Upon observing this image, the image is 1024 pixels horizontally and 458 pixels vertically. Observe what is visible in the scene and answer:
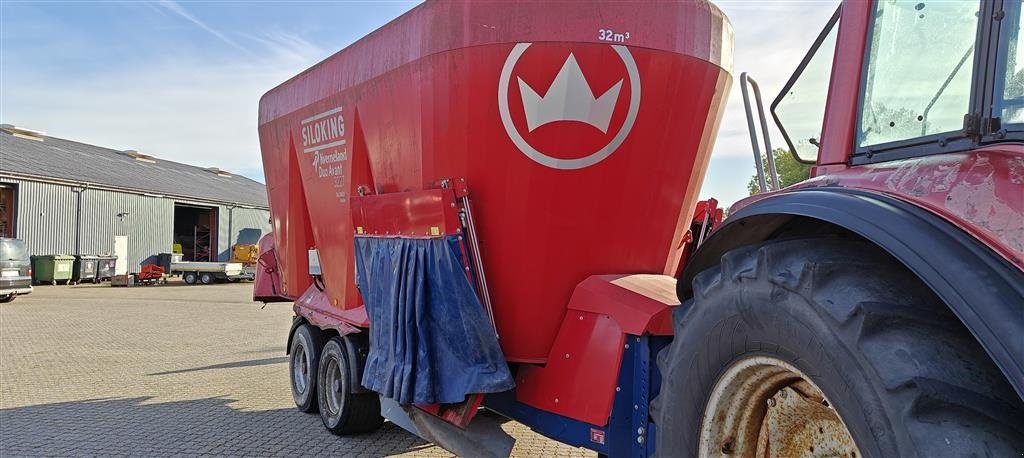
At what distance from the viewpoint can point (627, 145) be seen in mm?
3576

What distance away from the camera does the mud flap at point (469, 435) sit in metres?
3.79

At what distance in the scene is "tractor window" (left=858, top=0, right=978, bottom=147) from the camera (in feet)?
6.11

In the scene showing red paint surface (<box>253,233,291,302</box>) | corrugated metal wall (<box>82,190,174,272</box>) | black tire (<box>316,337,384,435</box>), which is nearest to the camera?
black tire (<box>316,337,384,435</box>)

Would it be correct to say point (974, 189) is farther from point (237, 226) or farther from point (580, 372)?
point (237, 226)

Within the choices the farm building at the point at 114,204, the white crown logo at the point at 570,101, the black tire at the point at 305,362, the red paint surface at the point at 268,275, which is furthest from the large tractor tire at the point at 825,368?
the farm building at the point at 114,204

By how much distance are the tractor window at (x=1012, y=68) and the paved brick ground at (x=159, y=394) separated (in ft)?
13.7

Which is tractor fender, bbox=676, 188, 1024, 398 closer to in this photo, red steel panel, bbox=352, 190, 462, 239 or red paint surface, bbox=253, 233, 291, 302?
red steel panel, bbox=352, 190, 462, 239

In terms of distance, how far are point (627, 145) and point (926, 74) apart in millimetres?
1718

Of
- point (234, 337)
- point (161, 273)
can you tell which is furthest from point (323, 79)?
point (161, 273)

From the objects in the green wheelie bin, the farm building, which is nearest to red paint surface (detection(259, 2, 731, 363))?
the green wheelie bin

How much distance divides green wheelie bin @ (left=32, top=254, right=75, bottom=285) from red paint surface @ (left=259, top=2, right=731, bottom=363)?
87.1 feet

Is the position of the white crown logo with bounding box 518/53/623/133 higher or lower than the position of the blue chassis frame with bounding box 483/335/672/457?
higher

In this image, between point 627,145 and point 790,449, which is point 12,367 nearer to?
point 627,145

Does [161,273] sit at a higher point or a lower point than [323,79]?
lower
